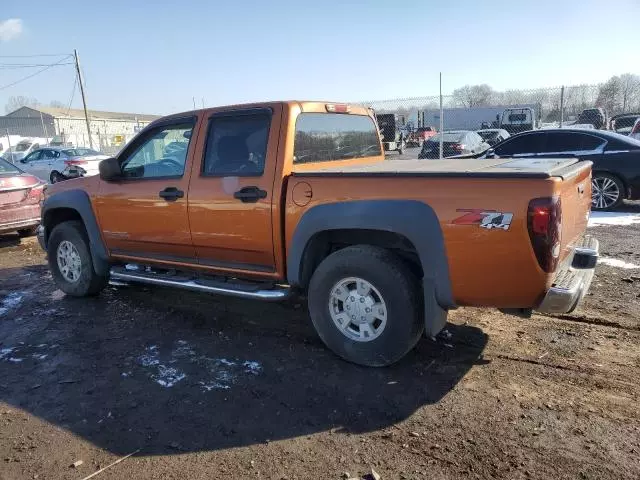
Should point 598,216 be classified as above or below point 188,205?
below

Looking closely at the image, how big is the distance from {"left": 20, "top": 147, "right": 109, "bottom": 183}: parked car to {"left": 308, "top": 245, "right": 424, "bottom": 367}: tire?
15.6 metres

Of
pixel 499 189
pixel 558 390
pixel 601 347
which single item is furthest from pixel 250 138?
pixel 601 347

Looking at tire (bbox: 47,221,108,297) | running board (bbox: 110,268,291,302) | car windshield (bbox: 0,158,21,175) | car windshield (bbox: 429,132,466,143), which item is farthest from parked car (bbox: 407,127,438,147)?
running board (bbox: 110,268,291,302)

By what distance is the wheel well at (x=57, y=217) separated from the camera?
19.2ft

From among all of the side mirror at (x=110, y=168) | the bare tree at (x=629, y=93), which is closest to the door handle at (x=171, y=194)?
the side mirror at (x=110, y=168)

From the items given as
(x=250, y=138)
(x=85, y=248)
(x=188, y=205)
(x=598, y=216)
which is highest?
(x=250, y=138)

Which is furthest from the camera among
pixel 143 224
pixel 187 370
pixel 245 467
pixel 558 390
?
pixel 143 224

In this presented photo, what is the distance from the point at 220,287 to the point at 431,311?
6.21 feet

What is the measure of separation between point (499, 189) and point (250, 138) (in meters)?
2.13

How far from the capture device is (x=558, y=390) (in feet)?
11.1

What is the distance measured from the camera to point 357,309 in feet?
12.5

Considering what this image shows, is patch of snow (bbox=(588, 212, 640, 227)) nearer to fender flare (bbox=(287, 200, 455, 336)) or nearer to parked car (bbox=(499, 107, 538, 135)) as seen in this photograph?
fender flare (bbox=(287, 200, 455, 336))

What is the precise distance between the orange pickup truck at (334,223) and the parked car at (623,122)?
1910 centimetres

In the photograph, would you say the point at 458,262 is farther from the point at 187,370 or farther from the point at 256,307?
the point at 256,307
